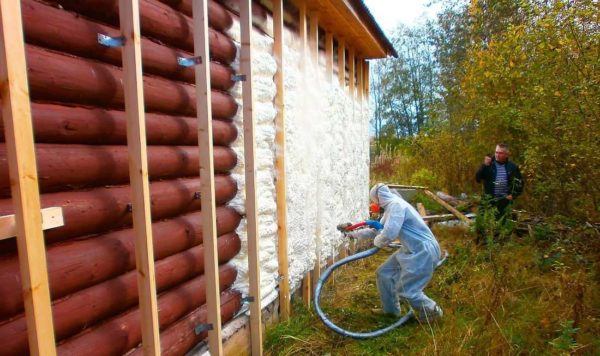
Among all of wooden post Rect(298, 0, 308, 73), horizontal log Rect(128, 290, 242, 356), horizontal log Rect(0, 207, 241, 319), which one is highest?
wooden post Rect(298, 0, 308, 73)

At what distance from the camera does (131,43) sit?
1.85 meters

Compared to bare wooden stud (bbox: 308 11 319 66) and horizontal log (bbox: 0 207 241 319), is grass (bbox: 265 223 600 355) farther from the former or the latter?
bare wooden stud (bbox: 308 11 319 66)

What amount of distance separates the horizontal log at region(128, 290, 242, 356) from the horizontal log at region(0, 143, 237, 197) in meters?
0.93

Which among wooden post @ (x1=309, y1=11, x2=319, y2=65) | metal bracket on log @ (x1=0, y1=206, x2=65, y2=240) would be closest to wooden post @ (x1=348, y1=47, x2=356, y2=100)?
wooden post @ (x1=309, y1=11, x2=319, y2=65)

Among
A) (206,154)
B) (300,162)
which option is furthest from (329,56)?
(206,154)

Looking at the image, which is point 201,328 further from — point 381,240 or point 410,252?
point 410,252

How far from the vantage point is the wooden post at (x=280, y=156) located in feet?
12.4

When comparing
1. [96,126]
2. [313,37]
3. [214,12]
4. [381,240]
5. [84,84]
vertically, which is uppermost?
[313,37]

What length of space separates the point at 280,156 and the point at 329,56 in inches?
83.9

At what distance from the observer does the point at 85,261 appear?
189 cm

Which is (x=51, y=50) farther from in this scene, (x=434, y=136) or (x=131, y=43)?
(x=434, y=136)

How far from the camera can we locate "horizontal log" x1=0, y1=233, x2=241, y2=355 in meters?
1.59

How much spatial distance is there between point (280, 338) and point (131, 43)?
276cm

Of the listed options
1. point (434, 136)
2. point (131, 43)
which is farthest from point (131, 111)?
point (434, 136)
